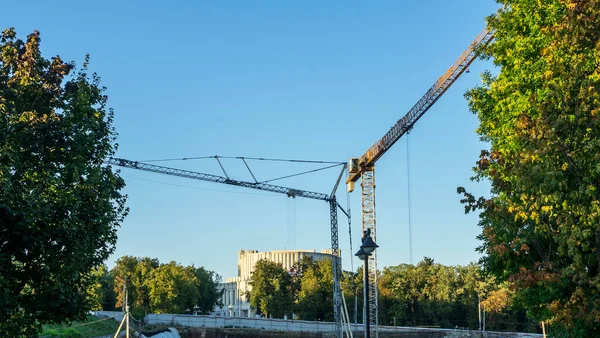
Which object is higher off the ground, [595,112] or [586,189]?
[595,112]

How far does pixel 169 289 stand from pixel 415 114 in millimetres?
40371

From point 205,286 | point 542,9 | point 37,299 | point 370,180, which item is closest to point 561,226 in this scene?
point 542,9

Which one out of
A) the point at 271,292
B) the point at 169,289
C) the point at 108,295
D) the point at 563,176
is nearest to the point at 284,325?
the point at 271,292

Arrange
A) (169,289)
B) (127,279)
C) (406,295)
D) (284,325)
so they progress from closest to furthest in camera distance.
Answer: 1. (284,325)
2. (169,289)
3. (406,295)
4. (127,279)

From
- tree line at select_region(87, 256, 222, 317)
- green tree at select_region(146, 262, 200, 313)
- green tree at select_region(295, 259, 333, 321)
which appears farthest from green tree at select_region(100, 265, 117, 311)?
green tree at select_region(295, 259, 333, 321)

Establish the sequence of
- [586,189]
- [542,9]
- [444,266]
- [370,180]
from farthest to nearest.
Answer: [444,266] < [370,180] < [542,9] < [586,189]

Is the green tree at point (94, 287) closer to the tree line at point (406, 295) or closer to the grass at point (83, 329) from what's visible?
the grass at point (83, 329)

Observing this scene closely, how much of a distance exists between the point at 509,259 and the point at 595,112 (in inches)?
251

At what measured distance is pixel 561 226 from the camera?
13.7 metres

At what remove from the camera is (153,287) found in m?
82.3

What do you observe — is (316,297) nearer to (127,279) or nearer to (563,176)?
(127,279)

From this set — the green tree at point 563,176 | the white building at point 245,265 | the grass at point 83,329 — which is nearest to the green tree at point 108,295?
the grass at point 83,329

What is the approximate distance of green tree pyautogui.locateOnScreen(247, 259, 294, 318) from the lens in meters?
88.4

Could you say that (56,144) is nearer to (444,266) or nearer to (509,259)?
(509,259)
